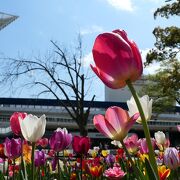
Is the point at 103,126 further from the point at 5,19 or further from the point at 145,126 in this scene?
the point at 5,19

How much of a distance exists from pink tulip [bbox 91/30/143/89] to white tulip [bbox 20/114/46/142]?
0.64 m

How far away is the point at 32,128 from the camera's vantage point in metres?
1.62

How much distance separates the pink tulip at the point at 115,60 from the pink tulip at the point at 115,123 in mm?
183

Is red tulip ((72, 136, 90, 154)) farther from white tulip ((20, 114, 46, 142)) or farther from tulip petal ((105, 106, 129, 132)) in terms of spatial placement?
tulip petal ((105, 106, 129, 132))

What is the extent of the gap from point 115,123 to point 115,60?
0.82ft

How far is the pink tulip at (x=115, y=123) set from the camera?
1182 millimetres

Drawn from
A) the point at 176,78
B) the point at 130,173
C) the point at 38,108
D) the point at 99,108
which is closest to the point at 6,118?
the point at 38,108

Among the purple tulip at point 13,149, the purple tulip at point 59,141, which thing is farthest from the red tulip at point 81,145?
the purple tulip at point 13,149

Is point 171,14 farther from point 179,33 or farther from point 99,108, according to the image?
point 99,108

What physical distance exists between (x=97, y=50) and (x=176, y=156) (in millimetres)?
946

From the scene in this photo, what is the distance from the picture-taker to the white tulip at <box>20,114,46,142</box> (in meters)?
1.60

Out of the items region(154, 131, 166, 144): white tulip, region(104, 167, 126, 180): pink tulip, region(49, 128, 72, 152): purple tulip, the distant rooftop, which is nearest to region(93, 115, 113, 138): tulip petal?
region(104, 167, 126, 180): pink tulip

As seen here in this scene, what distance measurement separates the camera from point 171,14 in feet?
65.5

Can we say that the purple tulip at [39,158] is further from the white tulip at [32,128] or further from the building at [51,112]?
the building at [51,112]
